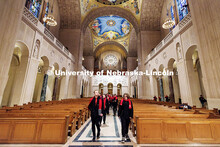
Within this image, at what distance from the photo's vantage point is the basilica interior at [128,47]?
11.5ft

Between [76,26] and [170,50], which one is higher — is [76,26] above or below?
above

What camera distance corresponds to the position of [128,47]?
73.4 feet

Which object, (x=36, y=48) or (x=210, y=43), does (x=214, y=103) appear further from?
(x=36, y=48)

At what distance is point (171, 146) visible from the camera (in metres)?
2.30

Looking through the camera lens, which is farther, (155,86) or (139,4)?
(139,4)

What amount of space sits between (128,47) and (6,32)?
20560 mm

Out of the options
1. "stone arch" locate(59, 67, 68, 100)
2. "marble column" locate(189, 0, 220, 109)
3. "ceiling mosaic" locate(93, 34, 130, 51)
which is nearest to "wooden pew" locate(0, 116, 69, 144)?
"marble column" locate(189, 0, 220, 109)

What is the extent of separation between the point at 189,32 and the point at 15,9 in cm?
844

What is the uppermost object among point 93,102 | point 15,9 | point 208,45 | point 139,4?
point 139,4

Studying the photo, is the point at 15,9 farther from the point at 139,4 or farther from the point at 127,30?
the point at 127,30

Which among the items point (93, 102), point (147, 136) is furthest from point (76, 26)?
point (147, 136)

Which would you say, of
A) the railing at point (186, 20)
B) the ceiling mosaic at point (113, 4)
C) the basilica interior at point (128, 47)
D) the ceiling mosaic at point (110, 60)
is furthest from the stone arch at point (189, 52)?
the ceiling mosaic at point (110, 60)

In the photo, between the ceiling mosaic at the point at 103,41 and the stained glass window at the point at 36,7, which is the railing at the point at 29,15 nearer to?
the stained glass window at the point at 36,7

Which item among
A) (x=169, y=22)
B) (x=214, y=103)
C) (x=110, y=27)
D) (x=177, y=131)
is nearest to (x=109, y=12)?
(x=110, y=27)
